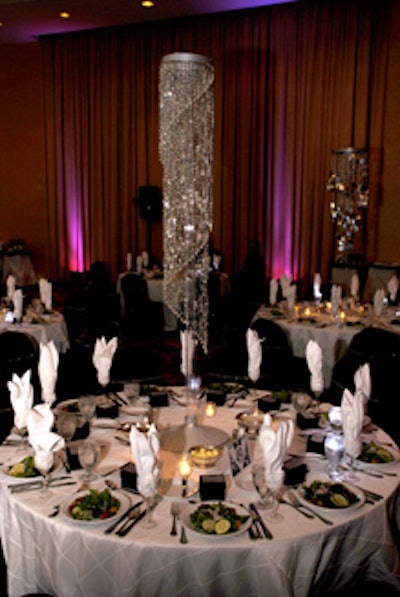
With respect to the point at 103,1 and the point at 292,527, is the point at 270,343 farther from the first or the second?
the point at 103,1

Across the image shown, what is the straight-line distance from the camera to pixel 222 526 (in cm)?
206

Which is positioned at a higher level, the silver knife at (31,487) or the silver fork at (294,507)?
the silver fork at (294,507)

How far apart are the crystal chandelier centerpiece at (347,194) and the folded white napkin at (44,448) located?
725 centimetres

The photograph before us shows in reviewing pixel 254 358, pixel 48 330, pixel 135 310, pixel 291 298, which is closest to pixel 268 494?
pixel 254 358

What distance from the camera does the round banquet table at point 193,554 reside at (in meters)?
2.02

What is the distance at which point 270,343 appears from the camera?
16.4 feet

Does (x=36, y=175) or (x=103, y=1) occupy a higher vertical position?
(x=103, y=1)

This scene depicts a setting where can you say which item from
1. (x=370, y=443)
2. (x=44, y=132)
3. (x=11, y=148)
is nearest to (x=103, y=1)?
(x=44, y=132)

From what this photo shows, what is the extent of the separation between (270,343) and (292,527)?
292 cm

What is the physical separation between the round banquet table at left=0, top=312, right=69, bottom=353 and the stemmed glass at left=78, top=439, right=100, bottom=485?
303 centimetres

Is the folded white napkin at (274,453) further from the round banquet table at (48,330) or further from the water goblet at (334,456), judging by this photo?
the round banquet table at (48,330)

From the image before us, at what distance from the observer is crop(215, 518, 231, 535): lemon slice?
204 centimetres

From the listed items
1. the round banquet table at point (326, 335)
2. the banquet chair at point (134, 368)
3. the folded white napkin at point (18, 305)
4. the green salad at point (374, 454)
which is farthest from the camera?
the folded white napkin at point (18, 305)

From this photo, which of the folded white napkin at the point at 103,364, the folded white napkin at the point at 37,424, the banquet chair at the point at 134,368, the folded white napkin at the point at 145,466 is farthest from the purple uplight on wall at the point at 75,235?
the folded white napkin at the point at 145,466
